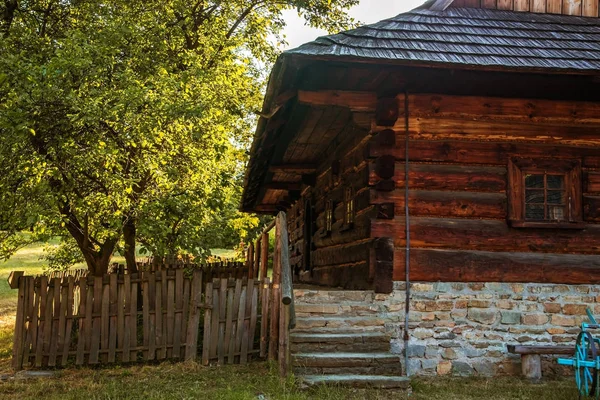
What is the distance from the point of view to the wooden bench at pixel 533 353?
6535 millimetres

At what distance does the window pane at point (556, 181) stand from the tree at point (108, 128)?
519cm

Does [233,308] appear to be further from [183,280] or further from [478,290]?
[478,290]

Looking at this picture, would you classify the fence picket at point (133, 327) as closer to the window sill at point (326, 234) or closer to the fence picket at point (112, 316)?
the fence picket at point (112, 316)

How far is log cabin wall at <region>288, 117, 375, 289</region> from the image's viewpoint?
7.42 meters

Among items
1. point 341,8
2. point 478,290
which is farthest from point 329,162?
point 341,8

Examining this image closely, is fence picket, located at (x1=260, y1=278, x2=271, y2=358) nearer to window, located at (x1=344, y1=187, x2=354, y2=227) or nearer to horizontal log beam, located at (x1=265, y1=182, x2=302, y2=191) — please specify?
window, located at (x1=344, y1=187, x2=354, y2=227)

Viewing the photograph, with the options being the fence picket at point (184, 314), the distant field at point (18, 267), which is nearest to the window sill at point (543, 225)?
the fence picket at point (184, 314)

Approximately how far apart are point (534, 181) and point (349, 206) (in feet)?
8.30

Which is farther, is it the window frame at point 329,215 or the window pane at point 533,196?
the window frame at point 329,215

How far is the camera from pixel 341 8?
1644 centimetres

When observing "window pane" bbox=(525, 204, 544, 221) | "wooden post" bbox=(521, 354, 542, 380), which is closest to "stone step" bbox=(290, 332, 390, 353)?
"wooden post" bbox=(521, 354, 542, 380)

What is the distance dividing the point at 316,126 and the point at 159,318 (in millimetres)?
3460

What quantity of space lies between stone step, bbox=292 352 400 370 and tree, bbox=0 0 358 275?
3751 mm

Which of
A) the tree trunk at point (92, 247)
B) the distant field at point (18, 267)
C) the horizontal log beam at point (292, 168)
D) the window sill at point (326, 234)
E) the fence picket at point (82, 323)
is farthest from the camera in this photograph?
the distant field at point (18, 267)
